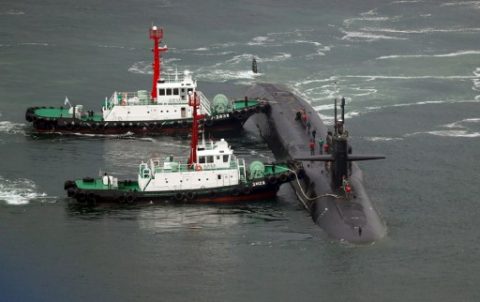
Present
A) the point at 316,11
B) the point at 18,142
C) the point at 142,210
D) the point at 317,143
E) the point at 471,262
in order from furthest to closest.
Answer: the point at 316,11 → the point at 18,142 → the point at 317,143 → the point at 142,210 → the point at 471,262

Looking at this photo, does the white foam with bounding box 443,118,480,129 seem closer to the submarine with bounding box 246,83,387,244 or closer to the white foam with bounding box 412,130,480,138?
the white foam with bounding box 412,130,480,138

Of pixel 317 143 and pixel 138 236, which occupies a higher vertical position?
pixel 317 143

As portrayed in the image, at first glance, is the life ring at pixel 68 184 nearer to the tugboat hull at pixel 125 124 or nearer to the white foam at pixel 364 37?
the tugboat hull at pixel 125 124

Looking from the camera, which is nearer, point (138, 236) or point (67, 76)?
point (138, 236)

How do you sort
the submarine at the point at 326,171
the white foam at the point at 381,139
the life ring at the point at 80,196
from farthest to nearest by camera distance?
1. the white foam at the point at 381,139
2. the life ring at the point at 80,196
3. the submarine at the point at 326,171

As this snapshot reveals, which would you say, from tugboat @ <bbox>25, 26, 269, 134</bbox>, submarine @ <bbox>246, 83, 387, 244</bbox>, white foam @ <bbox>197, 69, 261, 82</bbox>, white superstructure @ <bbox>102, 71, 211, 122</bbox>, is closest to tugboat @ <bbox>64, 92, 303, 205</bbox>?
submarine @ <bbox>246, 83, 387, 244</bbox>

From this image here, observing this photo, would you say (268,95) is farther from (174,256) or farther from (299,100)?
(174,256)

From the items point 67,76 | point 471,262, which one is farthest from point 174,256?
point 67,76

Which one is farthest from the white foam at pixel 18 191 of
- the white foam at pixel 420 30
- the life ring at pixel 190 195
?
the white foam at pixel 420 30
